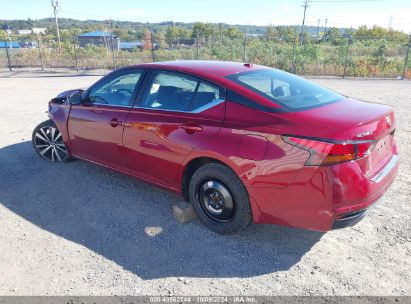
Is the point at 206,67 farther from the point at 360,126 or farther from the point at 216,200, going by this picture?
the point at 360,126

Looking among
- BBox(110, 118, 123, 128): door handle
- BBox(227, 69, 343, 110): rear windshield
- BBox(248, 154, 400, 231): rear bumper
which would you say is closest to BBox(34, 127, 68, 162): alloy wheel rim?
BBox(110, 118, 123, 128): door handle

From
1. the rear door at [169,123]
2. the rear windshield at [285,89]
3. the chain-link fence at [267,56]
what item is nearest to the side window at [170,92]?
the rear door at [169,123]

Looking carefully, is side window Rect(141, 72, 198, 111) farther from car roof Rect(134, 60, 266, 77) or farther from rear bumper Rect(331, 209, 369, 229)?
rear bumper Rect(331, 209, 369, 229)

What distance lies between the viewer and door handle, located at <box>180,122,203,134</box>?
340 centimetres

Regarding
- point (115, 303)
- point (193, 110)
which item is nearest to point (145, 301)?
point (115, 303)

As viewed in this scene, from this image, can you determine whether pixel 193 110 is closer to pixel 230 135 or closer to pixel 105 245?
pixel 230 135

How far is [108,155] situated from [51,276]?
5.91 ft

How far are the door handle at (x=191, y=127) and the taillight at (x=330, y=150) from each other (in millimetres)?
1019

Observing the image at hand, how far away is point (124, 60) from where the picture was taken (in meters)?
23.7

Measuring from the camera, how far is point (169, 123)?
363 cm

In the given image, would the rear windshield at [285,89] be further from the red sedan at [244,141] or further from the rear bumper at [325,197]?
the rear bumper at [325,197]

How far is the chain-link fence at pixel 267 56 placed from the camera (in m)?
18.5

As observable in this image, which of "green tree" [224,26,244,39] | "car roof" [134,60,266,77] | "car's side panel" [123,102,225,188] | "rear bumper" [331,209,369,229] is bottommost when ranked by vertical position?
"rear bumper" [331,209,369,229]

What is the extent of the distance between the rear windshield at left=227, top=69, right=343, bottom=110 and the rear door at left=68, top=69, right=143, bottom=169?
53.2 inches
